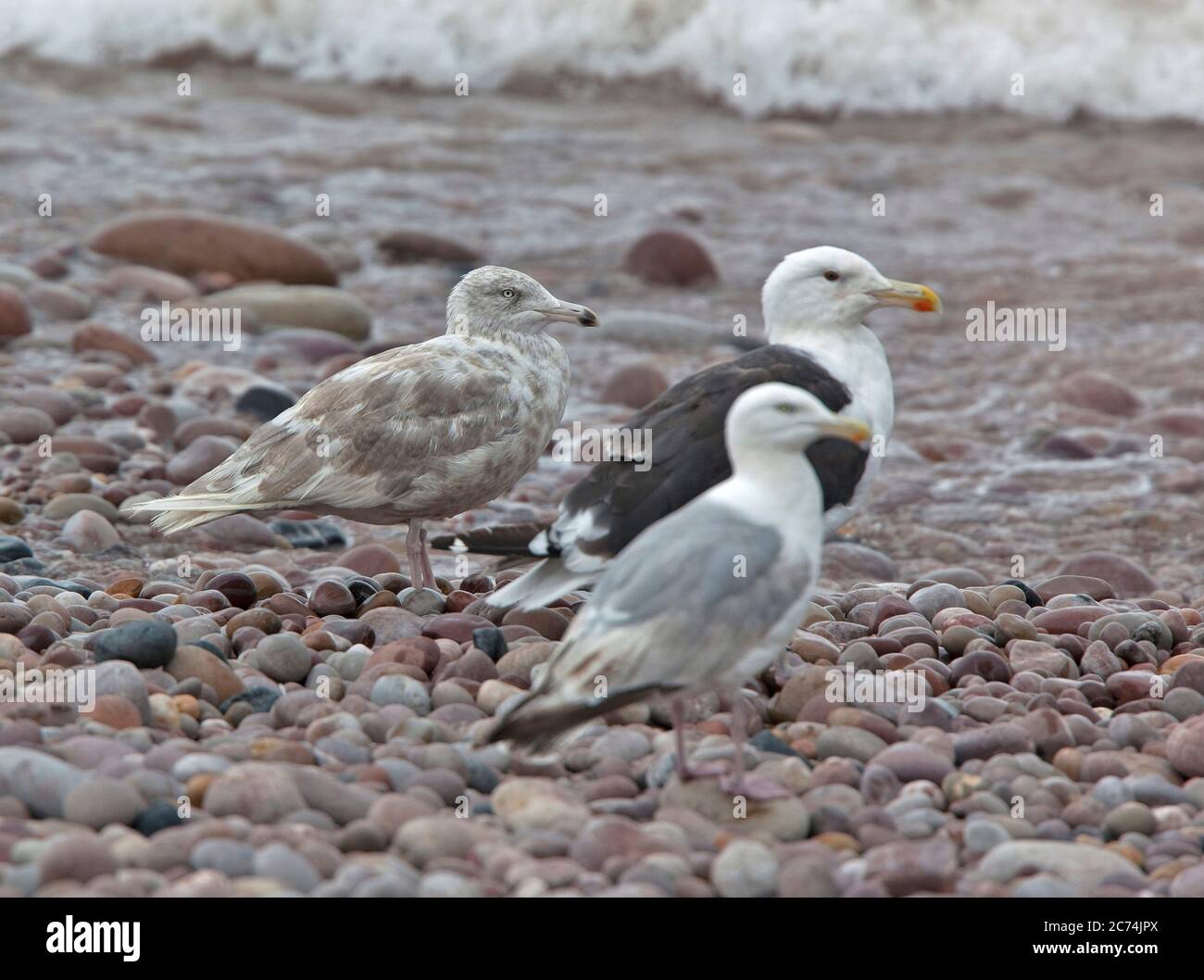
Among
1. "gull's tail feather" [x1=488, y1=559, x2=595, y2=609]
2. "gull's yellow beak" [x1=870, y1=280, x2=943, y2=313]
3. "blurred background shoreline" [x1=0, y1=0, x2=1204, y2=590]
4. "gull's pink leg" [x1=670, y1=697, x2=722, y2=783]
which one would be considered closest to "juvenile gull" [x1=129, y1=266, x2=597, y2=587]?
"gull's tail feather" [x1=488, y1=559, x2=595, y2=609]

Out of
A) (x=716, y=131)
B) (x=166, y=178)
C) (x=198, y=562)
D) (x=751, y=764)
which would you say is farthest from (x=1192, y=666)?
(x=716, y=131)

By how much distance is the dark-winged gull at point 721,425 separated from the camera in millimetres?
4852

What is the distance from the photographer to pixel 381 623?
5.33 m

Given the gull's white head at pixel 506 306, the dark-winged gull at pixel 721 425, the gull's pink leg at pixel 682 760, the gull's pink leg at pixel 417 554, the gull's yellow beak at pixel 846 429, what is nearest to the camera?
the gull's yellow beak at pixel 846 429

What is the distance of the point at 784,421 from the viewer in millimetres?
4023

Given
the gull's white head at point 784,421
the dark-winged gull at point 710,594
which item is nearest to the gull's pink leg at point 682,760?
the dark-winged gull at point 710,594

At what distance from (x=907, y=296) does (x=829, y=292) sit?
→ 0.26 m

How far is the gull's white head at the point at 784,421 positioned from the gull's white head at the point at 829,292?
1.54 m

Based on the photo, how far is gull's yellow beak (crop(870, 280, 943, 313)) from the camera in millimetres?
5523

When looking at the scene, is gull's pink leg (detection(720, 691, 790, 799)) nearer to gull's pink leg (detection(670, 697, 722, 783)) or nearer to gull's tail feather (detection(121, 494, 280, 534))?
gull's pink leg (detection(670, 697, 722, 783))

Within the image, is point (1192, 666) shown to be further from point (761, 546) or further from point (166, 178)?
point (166, 178)

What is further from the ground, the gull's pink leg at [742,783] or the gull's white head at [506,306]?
the gull's white head at [506,306]

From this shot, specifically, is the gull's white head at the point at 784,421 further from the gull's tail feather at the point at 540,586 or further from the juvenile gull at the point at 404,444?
the juvenile gull at the point at 404,444

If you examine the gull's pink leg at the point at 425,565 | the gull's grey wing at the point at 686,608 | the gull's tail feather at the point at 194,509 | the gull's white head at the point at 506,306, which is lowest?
the gull's grey wing at the point at 686,608
